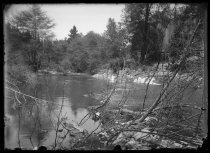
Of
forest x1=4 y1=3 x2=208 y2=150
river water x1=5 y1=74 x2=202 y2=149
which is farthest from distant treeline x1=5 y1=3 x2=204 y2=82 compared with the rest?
river water x1=5 y1=74 x2=202 y2=149

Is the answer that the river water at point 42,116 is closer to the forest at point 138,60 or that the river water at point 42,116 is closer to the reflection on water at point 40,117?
the reflection on water at point 40,117

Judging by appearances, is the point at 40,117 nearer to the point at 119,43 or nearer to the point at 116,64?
the point at 116,64

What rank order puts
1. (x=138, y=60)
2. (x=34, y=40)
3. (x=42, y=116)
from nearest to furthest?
1. (x=34, y=40)
2. (x=138, y=60)
3. (x=42, y=116)

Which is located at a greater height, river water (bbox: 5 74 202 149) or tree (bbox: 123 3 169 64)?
tree (bbox: 123 3 169 64)

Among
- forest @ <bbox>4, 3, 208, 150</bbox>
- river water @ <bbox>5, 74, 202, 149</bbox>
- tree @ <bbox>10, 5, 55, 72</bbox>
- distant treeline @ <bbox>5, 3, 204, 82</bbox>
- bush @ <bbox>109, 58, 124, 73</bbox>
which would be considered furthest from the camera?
bush @ <bbox>109, 58, 124, 73</bbox>

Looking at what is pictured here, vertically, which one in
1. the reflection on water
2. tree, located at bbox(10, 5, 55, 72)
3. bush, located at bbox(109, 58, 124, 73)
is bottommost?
the reflection on water

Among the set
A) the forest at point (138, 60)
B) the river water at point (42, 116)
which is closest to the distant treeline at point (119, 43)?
the forest at point (138, 60)

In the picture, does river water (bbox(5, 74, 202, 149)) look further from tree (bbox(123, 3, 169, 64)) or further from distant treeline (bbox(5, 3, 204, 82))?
tree (bbox(123, 3, 169, 64))

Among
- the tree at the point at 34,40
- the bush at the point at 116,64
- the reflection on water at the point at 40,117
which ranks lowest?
the reflection on water at the point at 40,117

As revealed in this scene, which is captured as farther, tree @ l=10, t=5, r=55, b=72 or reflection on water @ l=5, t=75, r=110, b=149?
reflection on water @ l=5, t=75, r=110, b=149

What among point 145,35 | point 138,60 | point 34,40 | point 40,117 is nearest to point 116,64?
point 138,60

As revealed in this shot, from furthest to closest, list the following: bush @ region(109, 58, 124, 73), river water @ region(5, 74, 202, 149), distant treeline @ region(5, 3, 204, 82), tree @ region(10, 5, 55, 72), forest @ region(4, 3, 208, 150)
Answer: bush @ region(109, 58, 124, 73), river water @ region(5, 74, 202, 149), tree @ region(10, 5, 55, 72), distant treeline @ region(5, 3, 204, 82), forest @ region(4, 3, 208, 150)

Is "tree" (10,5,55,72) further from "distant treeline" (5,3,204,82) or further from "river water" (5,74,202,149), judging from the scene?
"river water" (5,74,202,149)

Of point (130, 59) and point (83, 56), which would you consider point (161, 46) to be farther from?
point (83, 56)
